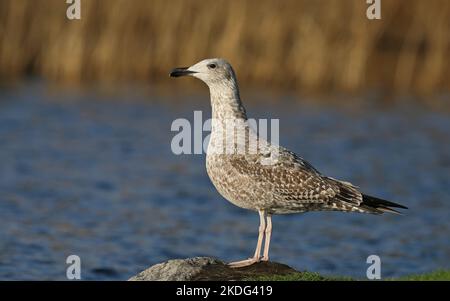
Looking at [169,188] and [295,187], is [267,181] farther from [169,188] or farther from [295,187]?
[169,188]

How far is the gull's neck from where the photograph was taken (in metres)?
10.5

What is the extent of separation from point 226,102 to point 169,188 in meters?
10.6

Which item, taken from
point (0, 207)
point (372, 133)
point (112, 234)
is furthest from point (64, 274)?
point (372, 133)

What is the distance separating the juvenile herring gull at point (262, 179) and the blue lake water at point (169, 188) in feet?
16.5

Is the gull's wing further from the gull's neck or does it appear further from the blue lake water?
the blue lake water

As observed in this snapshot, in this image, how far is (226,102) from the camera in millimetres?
10562

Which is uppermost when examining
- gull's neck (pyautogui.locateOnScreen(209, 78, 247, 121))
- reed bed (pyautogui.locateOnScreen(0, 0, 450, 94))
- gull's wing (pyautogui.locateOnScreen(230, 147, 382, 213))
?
reed bed (pyautogui.locateOnScreen(0, 0, 450, 94))

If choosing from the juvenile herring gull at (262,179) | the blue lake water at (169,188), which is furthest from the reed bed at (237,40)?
the juvenile herring gull at (262,179)

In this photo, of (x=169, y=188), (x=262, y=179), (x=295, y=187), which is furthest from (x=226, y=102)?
(x=169, y=188)

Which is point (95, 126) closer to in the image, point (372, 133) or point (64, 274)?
point (372, 133)

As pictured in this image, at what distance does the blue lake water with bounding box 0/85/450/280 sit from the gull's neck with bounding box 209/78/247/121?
5.07 metres

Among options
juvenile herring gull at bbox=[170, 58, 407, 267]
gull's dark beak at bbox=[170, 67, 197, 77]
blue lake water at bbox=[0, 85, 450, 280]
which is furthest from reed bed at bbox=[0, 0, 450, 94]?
juvenile herring gull at bbox=[170, 58, 407, 267]

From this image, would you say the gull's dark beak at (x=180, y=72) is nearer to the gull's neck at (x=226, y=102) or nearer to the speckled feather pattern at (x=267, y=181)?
the gull's neck at (x=226, y=102)

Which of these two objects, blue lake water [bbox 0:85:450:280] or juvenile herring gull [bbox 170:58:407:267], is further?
blue lake water [bbox 0:85:450:280]
